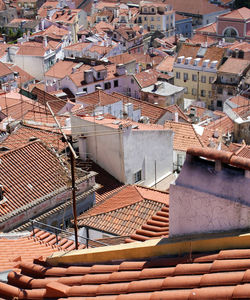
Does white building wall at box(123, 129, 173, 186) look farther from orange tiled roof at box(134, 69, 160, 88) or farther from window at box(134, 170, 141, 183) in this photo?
orange tiled roof at box(134, 69, 160, 88)

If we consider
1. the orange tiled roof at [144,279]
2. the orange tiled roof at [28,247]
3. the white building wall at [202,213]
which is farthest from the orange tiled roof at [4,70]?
the white building wall at [202,213]

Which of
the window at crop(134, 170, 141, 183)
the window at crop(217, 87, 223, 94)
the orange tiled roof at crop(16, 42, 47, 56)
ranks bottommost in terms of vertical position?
the window at crop(217, 87, 223, 94)

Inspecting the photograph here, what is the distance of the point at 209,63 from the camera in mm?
52438

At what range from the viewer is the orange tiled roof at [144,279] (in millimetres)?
5695

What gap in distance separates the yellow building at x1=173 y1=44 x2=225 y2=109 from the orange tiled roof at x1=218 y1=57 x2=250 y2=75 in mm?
783

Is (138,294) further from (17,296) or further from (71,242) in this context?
(71,242)

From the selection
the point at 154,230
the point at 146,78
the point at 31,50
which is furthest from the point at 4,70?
the point at 154,230

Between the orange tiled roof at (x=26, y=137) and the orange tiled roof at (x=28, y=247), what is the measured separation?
820cm

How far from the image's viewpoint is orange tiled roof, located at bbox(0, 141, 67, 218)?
643 inches

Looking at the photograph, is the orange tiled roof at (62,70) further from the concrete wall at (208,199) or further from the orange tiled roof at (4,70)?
the concrete wall at (208,199)

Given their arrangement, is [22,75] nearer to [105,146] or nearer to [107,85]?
[107,85]

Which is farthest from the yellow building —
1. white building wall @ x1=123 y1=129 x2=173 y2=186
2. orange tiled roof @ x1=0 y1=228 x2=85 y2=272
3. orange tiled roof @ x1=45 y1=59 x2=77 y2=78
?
orange tiled roof @ x1=0 y1=228 x2=85 y2=272

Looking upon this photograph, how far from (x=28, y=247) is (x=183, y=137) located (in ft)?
62.4

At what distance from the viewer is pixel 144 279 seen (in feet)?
21.0
